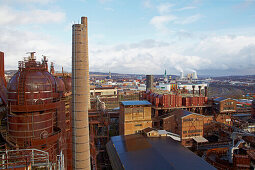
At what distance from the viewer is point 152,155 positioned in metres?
20.3

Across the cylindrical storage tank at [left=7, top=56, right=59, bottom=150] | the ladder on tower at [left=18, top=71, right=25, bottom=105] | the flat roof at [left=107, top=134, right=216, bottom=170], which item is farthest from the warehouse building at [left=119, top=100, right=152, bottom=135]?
the ladder on tower at [left=18, top=71, right=25, bottom=105]

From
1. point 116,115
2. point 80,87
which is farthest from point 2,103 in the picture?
point 116,115

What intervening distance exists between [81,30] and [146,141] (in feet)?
53.3

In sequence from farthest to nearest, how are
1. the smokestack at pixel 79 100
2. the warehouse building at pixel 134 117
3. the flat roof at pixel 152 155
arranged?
1. the warehouse building at pixel 134 117
2. the flat roof at pixel 152 155
3. the smokestack at pixel 79 100

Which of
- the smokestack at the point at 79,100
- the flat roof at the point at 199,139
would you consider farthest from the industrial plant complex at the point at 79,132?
the flat roof at the point at 199,139

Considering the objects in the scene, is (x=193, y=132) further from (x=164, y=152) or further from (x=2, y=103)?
(x=2, y=103)

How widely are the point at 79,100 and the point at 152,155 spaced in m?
10.5

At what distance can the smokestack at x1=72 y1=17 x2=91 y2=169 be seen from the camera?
15172 millimetres

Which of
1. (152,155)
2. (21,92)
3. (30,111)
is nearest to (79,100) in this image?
(30,111)

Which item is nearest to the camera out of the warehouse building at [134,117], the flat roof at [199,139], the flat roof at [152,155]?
the flat roof at [152,155]

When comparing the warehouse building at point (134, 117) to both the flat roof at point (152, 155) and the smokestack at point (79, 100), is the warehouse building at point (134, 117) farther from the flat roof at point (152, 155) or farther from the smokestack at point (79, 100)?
the smokestack at point (79, 100)

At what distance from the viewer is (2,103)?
69.9 ft

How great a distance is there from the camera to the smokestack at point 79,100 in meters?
15.2

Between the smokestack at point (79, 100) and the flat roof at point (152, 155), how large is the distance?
5.19 metres
